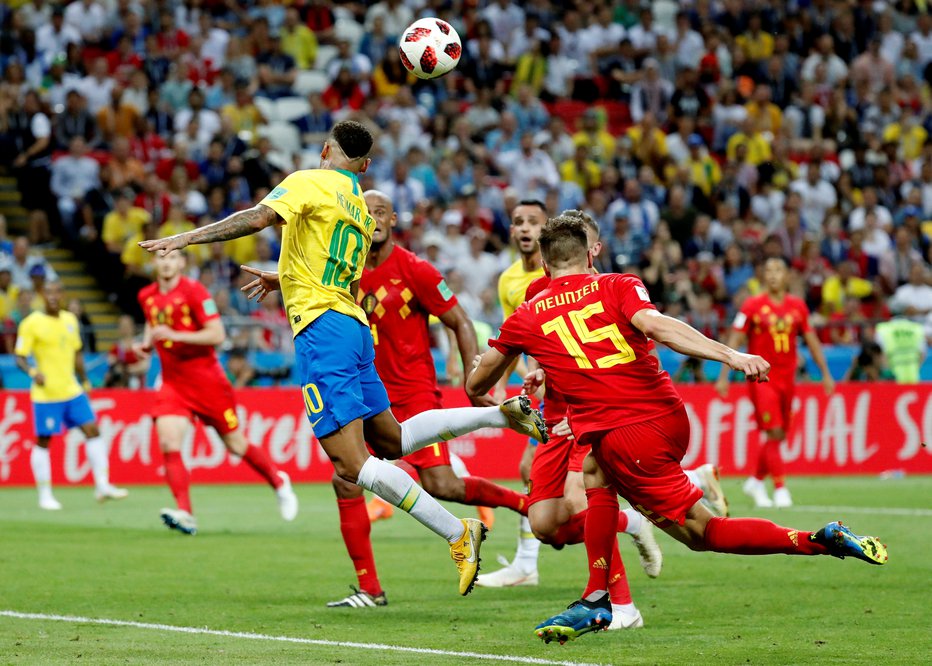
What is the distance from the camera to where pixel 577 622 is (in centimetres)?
720

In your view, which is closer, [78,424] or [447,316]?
[447,316]

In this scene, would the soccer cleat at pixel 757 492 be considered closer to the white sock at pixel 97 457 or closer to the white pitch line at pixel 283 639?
the white sock at pixel 97 457

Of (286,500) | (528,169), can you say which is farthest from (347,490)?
(528,169)

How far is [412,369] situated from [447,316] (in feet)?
1.71

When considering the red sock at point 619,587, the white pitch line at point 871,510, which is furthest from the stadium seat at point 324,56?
the red sock at point 619,587

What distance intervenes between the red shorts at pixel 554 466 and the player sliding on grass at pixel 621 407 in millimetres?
1381

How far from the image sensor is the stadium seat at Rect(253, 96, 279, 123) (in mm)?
25016

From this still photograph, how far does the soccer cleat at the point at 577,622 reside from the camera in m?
7.08

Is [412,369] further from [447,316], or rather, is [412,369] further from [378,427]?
[378,427]

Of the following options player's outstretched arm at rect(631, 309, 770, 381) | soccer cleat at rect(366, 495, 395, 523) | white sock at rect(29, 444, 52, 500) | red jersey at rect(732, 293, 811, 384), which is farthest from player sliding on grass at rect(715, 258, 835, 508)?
player's outstretched arm at rect(631, 309, 770, 381)

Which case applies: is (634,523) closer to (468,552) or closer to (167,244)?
(468,552)

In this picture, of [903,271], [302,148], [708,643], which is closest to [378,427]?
[708,643]

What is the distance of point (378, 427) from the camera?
8789 mm

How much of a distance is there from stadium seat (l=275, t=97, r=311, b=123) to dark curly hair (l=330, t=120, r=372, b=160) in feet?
54.7
